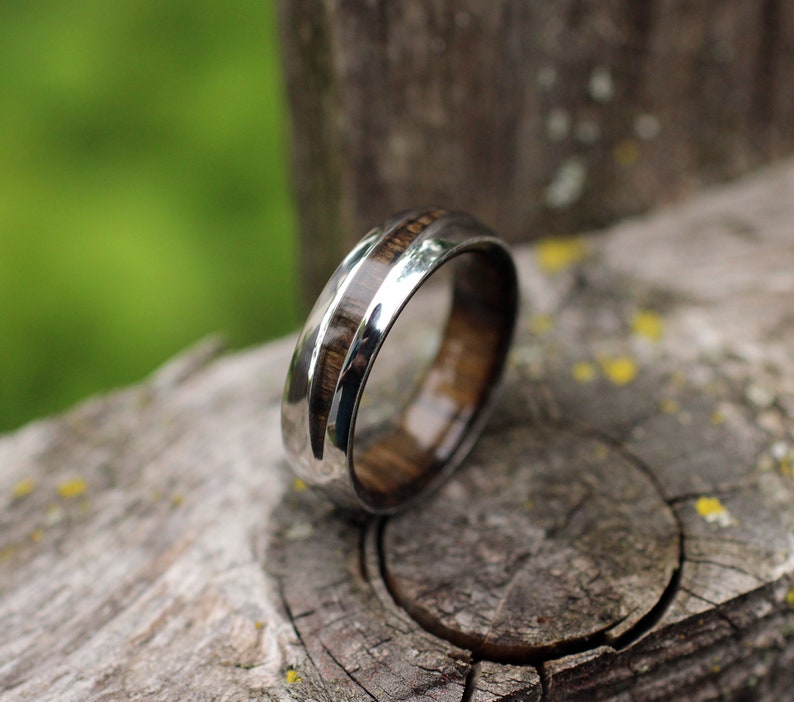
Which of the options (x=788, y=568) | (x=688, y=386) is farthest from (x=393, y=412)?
(x=788, y=568)

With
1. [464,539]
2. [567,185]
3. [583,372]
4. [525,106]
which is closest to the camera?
[464,539]

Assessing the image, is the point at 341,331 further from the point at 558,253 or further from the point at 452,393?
the point at 558,253

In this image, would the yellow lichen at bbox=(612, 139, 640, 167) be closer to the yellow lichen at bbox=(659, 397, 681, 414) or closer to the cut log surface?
the cut log surface

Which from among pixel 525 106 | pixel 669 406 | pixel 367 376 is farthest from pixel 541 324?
pixel 367 376

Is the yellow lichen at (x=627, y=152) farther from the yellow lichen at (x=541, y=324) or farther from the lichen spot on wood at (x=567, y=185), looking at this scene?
the yellow lichen at (x=541, y=324)

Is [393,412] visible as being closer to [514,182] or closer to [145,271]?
[514,182]

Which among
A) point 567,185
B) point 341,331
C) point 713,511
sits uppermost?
point 341,331

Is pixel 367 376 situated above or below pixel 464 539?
above
